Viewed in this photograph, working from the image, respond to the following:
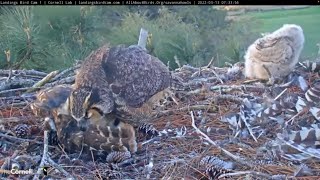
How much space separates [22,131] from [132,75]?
0.40 meters

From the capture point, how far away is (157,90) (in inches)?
77.7

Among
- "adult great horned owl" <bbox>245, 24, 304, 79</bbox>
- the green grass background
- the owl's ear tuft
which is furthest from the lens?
"adult great horned owl" <bbox>245, 24, 304, 79</bbox>

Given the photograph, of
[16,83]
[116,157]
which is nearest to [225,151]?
[116,157]

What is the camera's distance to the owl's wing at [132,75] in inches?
69.4

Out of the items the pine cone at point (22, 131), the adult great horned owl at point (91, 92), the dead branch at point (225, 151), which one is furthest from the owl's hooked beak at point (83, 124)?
the dead branch at point (225, 151)

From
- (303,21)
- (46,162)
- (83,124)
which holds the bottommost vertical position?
(46,162)

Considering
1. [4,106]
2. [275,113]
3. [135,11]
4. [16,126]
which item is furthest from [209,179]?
[135,11]

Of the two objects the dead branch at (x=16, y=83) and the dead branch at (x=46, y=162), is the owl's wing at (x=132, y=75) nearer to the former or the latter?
the dead branch at (x=46, y=162)

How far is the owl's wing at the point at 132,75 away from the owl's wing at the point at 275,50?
584mm

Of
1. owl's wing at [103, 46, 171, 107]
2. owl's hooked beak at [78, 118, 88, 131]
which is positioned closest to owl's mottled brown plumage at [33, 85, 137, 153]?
owl's hooked beak at [78, 118, 88, 131]

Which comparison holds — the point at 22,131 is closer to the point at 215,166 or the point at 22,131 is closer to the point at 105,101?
the point at 105,101

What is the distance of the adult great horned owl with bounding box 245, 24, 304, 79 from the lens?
2307mm

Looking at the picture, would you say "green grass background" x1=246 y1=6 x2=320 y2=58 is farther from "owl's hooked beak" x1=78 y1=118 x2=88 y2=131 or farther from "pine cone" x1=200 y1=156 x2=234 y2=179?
"owl's hooked beak" x1=78 y1=118 x2=88 y2=131

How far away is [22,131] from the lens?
71.0 inches
